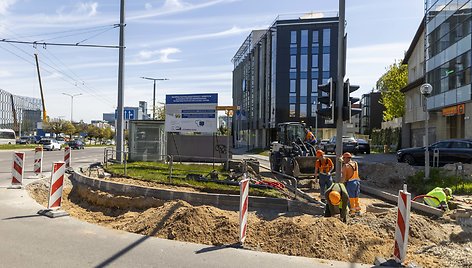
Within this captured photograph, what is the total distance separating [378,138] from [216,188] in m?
50.2

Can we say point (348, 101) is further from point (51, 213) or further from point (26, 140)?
point (26, 140)

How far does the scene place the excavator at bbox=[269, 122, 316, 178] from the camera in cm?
1580

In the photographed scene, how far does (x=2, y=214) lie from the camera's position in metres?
8.59

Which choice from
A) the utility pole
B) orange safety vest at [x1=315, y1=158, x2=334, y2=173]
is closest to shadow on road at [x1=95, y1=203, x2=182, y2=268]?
orange safety vest at [x1=315, y1=158, x2=334, y2=173]

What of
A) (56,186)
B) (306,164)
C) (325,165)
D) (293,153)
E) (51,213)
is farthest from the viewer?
(293,153)

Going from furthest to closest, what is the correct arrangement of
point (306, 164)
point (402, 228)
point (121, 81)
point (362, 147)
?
point (362, 147) → point (121, 81) → point (306, 164) → point (402, 228)

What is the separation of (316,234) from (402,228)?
4.53 feet

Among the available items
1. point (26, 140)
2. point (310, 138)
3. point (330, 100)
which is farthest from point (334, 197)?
point (26, 140)

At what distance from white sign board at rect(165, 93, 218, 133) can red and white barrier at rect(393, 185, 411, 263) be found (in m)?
14.3

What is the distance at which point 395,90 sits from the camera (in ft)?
157

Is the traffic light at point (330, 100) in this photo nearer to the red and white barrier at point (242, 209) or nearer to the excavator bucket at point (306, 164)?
the red and white barrier at point (242, 209)

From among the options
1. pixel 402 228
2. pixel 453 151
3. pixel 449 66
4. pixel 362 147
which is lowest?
pixel 402 228

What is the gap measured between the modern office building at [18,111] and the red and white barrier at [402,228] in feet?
396

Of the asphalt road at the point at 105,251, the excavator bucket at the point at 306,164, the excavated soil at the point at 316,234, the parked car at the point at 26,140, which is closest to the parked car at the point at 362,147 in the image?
the excavator bucket at the point at 306,164
